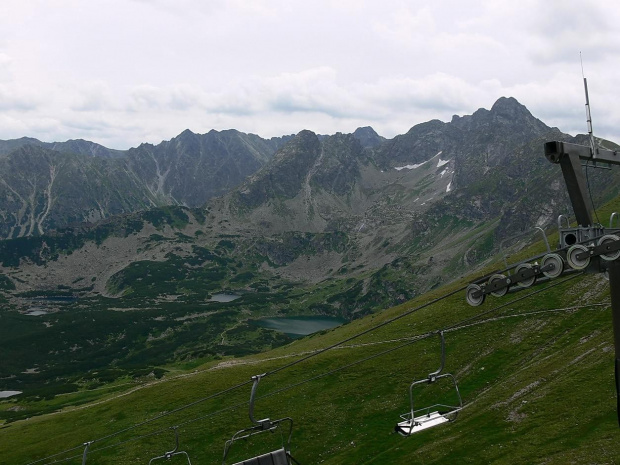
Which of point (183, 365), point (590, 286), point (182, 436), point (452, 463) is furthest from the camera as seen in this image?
point (183, 365)

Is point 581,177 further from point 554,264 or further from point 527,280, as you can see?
point 527,280

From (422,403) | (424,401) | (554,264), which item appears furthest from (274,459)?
(424,401)

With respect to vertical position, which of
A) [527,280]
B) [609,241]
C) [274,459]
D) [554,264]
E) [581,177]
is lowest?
[274,459]

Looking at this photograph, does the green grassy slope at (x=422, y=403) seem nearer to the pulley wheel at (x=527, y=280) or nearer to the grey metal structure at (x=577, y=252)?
the grey metal structure at (x=577, y=252)

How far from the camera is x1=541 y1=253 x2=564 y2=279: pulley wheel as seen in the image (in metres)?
16.1

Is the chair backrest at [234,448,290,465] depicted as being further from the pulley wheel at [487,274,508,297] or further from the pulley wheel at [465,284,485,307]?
the pulley wheel at [487,274,508,297]

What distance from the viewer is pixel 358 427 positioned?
63.6m

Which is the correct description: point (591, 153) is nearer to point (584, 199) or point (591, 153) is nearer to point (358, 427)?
point (584, 199)

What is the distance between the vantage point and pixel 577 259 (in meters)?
16.1

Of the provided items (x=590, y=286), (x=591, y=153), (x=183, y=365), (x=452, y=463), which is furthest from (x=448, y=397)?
(x=183, y=365)

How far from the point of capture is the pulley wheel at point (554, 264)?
1609cm

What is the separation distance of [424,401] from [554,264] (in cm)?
5376

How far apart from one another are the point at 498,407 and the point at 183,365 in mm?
162353

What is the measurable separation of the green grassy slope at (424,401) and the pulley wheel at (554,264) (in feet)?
Result: 94.3
